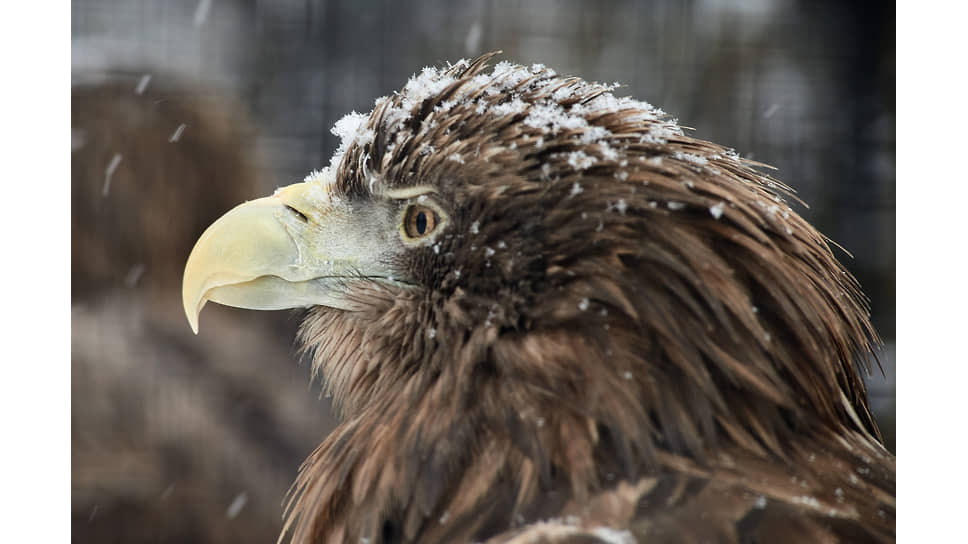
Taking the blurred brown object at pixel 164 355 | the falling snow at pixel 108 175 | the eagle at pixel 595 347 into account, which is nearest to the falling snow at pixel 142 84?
the blurred brown object at pixel 164 355

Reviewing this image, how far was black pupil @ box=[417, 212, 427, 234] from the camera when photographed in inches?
42.1

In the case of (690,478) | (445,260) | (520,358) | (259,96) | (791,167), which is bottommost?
(690,478)

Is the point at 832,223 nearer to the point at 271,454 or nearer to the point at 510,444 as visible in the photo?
the point at 510,444

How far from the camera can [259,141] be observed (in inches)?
80.0

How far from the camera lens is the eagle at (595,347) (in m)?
0.90

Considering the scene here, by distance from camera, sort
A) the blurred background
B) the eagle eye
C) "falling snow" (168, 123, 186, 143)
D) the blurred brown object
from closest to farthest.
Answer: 1. the eagle eye
2. the blurred background
3. the blurred brown object
4. "falling snow" (168, 123, 186, 143)

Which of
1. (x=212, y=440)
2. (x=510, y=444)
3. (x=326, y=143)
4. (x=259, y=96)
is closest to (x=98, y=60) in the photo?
(x=259, y=96)

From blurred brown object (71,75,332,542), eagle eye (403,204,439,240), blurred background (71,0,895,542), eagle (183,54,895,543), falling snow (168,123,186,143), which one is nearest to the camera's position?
eagle (183,54,895,543)

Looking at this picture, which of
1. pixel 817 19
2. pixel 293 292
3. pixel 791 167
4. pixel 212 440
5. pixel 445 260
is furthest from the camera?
pixel 212 440

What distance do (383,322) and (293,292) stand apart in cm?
14

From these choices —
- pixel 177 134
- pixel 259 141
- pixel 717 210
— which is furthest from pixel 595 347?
pixel 177 134

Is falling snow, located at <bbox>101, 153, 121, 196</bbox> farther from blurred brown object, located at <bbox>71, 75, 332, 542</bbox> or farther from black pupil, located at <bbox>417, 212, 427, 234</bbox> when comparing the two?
black pupil, located at <bbox>417, 212, 427, 234</bbox>

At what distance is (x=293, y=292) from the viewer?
1.15 m

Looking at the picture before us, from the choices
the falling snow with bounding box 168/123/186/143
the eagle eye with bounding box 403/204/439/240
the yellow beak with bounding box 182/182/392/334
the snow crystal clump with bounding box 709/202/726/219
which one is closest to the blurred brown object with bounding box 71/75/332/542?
the falling snow with bounding box 168/123/186/143
